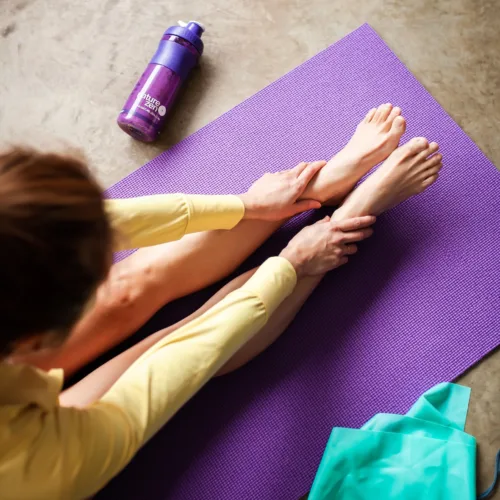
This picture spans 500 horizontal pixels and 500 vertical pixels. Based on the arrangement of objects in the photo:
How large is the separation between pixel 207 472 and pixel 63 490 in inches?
16.4

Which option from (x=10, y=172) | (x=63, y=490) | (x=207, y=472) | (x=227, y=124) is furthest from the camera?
(x=227, y=124)

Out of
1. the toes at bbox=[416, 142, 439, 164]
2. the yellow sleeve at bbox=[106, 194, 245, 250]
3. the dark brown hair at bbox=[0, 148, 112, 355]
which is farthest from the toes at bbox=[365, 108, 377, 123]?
the dark brown hair at bbox=[0, 148, 112, 355]

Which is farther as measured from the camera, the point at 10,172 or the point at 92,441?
the point at 92,441

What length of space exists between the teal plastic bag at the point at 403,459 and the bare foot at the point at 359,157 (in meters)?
0.42

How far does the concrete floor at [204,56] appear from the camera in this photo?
1.15 meters

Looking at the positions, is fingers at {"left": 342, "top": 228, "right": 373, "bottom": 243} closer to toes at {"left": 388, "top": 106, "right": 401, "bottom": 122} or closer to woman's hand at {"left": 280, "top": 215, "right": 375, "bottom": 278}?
woman's hand at {"left": 280, "top": 215, "right": 375, "bottom": 278}

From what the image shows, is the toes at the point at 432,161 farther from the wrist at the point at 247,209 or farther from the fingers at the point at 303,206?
the wrist at the point at 247,209

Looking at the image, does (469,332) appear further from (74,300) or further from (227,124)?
(74,300)

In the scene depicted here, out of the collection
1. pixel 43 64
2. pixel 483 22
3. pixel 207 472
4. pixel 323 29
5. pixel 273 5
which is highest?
pixel 43 64

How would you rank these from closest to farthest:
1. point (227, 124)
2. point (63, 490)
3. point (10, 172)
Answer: point (10, 172) < point (63, 490) < point (227, 124)

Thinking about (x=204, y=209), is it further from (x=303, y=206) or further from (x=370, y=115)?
(x=370, y=115)

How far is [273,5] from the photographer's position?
1.20 m

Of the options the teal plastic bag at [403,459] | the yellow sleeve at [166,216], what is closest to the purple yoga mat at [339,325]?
the teal plastic bag at [403,459]

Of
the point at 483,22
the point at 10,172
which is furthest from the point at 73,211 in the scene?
the point at 483,22
